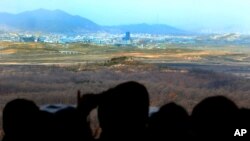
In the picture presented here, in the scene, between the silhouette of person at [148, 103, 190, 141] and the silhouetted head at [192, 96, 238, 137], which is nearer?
the silhouetted head at [192, 96, 238, 137]

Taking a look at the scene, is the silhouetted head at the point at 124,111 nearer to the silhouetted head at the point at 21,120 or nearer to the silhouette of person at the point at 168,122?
the silhouette of person at the point at 168,122

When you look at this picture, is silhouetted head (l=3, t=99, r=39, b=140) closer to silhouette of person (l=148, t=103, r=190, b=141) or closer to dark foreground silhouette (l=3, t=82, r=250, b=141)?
dark foreground silhouette (l=3, t=82, r=250, b=141)

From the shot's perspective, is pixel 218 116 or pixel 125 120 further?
pixel 125 120

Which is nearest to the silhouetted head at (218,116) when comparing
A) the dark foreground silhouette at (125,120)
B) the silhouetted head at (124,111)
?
the dark foreground silhouette at (125,120)

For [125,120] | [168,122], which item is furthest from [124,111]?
[168,122]

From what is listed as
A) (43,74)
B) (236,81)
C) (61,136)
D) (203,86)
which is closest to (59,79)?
(43,74)

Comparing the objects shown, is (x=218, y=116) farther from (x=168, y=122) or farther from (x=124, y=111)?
(x=124, y=111)

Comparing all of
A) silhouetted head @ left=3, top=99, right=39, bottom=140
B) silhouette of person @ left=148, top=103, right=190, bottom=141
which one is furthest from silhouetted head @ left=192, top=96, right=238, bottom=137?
silhouetted head @ left=3, top=99, right=39, bottom=140
